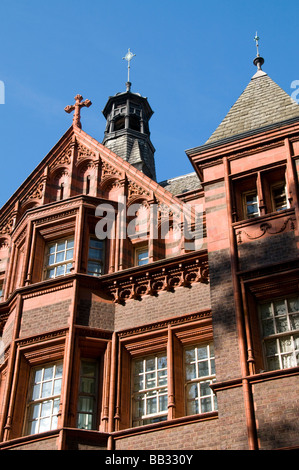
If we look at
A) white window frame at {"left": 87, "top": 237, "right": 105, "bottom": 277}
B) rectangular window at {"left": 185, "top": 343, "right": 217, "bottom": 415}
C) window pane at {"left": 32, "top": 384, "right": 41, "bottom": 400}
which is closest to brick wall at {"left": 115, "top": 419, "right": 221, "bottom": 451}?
rectangular window at {"left": 185, "top": 343, "right": 217, "bottom": 415}

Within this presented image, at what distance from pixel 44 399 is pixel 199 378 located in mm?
3867

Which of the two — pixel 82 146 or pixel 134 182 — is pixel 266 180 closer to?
pixel 134 182

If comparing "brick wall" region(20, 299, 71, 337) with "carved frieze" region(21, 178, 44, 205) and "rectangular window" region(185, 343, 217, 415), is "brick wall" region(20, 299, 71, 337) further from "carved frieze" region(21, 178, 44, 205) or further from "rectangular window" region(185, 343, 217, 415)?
"carved frieze" region(21, 178, 44, 205)

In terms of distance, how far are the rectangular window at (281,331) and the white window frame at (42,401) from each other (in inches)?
210

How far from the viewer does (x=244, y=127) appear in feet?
69.4

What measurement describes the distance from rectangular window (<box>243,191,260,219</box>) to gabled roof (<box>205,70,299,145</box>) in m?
1.60

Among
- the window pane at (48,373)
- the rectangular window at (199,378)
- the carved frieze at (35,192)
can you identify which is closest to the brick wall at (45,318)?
the window pane at (48,373)

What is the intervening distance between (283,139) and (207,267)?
150 inches

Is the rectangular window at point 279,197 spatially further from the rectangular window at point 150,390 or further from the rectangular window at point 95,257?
the rectangular window at point 95,257

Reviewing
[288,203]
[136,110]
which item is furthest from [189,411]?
[136,110]

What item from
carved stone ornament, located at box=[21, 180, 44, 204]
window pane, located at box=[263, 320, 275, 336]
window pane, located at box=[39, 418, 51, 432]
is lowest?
window pane, located at box=[39, 418, 51, 432]

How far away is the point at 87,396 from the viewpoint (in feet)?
62.1

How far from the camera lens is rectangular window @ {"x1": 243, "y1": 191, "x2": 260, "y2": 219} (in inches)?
776

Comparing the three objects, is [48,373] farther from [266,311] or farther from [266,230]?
[266,230]
